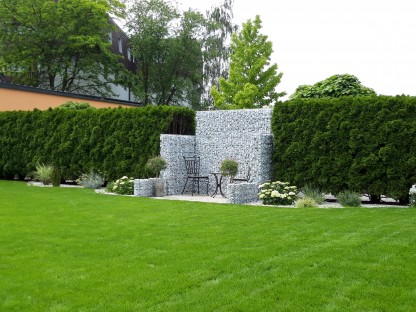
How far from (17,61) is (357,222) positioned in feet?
96.9

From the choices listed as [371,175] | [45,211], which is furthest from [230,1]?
[45,211]

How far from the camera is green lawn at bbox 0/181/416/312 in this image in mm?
4246

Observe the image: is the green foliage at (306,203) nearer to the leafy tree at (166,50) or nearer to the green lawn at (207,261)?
the green lawn at (207,261)

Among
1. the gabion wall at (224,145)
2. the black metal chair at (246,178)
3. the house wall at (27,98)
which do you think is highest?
the house wall at (27,98)

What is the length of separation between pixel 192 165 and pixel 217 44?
990 inches

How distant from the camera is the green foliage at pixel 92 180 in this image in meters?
16.8

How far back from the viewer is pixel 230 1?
39812mm

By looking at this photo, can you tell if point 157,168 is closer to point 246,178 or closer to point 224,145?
point 224,145

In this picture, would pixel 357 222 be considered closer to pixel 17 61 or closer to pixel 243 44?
pixel 243 44

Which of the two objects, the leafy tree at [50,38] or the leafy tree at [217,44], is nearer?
the leafy tree at [50,38]

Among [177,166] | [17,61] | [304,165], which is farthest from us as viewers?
[17,61]

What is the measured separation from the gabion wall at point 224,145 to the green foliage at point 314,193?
1.39m

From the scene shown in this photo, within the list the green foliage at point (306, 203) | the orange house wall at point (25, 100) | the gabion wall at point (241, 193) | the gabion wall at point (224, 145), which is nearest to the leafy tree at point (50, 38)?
the orange house wall at point (25, 100)

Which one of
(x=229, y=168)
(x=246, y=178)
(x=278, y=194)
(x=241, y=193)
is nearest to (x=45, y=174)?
(x=229, y=168)
